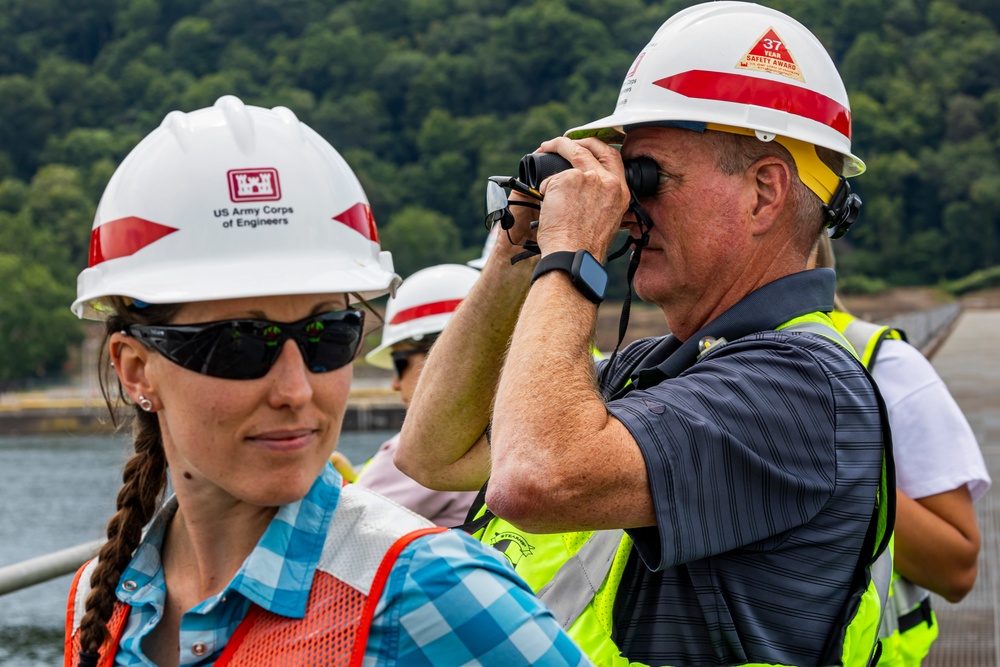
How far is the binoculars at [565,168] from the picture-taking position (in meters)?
2.41

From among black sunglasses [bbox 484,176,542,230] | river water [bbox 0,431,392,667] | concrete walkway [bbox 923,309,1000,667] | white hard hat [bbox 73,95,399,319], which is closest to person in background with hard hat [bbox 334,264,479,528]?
black sunglasses [bbox 484,176,542,230]

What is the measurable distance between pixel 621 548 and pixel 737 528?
26 centimetres

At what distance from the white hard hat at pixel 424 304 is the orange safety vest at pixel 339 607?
3.05 m

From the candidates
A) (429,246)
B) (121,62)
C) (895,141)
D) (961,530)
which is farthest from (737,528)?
(121,62)

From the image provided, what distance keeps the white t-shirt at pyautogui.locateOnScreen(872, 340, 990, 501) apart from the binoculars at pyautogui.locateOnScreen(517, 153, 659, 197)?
1.01 meters

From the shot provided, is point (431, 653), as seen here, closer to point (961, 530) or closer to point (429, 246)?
point (961, 530)

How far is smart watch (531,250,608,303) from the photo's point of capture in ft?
7.39

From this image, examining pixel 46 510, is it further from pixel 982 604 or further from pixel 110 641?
pixel 110 641

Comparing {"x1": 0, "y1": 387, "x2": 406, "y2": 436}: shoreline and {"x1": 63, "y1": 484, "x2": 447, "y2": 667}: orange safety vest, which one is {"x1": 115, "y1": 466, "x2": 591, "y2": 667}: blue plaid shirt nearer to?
{"x1": 63, "y1": 484, "x2": 447, "y2": 667}: orange safety vest

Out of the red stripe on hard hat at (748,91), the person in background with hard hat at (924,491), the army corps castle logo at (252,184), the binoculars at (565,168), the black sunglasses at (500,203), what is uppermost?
the army corps castle logo at (252,184)

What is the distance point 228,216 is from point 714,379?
0.86 metres

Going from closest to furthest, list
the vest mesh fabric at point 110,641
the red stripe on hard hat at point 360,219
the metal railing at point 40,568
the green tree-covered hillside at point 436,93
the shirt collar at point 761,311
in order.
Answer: the vest mesh fabric at point 110,641
the red stripe on hard hat at point 360,219
the shirt collar at point 761,311
the metal railing at point 40,568
the green tree-covered hillside at point 436,93

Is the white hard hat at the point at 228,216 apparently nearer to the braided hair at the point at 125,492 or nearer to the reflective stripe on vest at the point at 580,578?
the braided hair at the point at 125,492

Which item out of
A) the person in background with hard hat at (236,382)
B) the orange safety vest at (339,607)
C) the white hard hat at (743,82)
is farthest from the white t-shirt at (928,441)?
the orange safety vest at (339,607)
